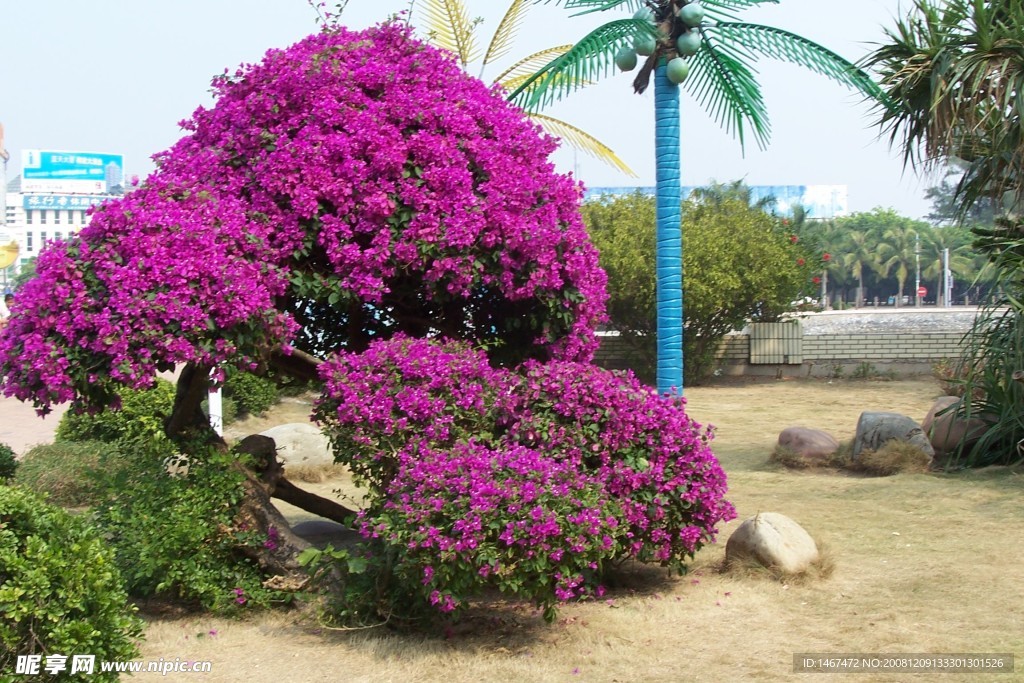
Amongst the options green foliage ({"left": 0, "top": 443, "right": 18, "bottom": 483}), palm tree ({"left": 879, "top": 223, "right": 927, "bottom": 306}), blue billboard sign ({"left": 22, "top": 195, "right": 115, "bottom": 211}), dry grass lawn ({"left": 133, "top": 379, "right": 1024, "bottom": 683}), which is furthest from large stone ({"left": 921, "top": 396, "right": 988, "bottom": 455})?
blue billboard sign ({"left": 22, "top": 195, "right": 115, "bottom": 211})

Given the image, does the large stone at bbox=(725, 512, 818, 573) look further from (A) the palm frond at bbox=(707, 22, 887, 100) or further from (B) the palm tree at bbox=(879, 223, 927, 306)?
(B) the palm tree at bbox=(879, 223, 927, 306)

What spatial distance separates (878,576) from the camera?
639 centimetres

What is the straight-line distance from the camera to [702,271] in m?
19.2

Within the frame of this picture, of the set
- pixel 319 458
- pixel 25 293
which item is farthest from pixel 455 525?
pixel 319 458

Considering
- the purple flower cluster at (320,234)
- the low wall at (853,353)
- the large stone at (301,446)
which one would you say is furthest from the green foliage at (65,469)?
the low wall at (853,353)

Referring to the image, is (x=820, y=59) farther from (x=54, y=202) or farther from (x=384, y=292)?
(x=54, y=202)

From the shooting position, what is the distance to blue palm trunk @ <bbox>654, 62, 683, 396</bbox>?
8305mm

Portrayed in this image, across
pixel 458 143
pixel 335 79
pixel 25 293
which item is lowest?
pixel 25 293

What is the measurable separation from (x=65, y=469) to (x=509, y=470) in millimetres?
5452

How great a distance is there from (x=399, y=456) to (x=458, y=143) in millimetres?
1915

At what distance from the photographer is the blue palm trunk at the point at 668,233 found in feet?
27.2

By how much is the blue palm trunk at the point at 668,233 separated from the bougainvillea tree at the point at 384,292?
1.79 m

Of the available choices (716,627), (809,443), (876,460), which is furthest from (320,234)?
(809,443)

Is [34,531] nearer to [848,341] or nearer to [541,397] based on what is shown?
[541,397]
